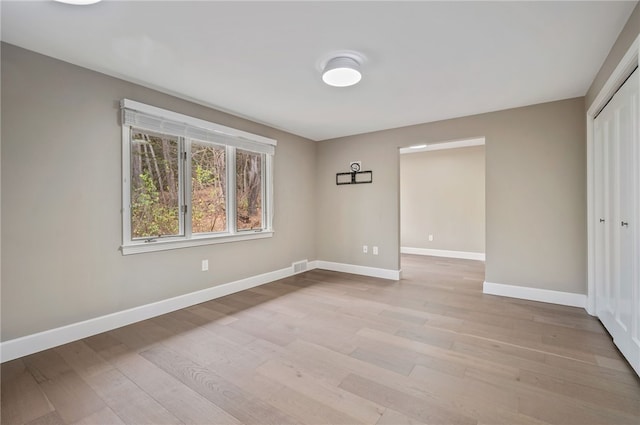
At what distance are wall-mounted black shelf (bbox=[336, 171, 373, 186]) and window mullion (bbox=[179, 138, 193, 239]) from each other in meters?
2.52

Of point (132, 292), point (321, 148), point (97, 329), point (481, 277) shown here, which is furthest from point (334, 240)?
point (97, 329)

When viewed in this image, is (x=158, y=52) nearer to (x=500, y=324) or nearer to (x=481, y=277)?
(x=500, y=324)

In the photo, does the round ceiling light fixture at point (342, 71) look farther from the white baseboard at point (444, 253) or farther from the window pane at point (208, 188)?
the white baseboard at point (444, 253)

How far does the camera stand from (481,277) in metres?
4.46

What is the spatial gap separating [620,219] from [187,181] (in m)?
3.96

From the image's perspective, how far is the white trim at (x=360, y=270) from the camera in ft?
14.5

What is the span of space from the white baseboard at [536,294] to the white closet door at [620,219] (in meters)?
0.39

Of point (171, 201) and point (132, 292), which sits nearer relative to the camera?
point (132, 292)

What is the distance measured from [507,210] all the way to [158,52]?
4.03 metres

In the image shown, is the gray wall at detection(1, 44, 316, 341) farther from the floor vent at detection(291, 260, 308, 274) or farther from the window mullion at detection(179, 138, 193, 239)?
the floor vent at detection(291, 260, 308, 274)

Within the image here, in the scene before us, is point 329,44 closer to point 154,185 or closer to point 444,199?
point 154,185

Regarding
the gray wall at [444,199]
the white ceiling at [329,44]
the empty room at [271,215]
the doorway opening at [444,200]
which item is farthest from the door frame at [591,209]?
the gray wall at [444,199]

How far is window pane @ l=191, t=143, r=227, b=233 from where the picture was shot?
3.32 meters

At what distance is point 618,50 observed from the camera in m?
2.04
